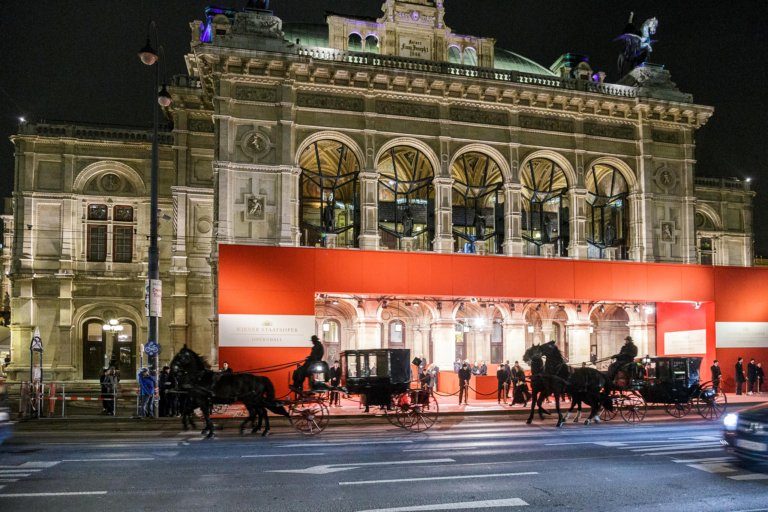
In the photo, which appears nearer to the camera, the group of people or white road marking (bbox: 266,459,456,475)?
white road marking (bbox: 266,459,456,475)

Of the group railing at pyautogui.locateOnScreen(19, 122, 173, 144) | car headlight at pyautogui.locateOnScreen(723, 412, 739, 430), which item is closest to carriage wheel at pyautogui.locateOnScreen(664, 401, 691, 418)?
car headlight at pyautogui.locateOnScreen(723, 412, 739, 430)

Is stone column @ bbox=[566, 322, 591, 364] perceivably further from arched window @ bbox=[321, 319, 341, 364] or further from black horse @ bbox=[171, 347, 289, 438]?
black horse @ bbox=[171, 347, 289, 438]

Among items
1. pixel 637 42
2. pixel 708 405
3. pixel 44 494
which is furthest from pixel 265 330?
pixel 637 42

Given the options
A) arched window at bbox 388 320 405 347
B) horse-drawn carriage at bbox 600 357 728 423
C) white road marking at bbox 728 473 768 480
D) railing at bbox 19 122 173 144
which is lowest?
white road marking at bbox 728 473 768 480

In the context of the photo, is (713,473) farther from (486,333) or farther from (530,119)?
(486,333)

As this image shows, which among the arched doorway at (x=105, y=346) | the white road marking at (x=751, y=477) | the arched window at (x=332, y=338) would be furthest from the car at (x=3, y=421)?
the arched doorway at (x=105, y=346)

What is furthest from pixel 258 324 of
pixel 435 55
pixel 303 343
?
pixel 435 55

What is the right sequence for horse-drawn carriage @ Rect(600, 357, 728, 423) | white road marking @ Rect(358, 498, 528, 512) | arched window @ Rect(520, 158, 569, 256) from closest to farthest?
white road marking @ Rect(358, 498, 528, 512) < horse-drawn carriage @ Rect(600, 357, 728, 423) < arched window @ Rect(520, 158, 569, 256)

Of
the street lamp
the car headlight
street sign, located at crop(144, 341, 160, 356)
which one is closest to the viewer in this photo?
the car headlight

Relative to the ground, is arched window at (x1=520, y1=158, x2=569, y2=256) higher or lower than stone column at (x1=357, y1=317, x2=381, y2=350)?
higher

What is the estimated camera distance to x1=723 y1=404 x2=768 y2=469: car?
38.9ft

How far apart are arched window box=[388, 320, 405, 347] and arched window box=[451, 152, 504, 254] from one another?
5.32 m

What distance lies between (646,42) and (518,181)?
11.0m

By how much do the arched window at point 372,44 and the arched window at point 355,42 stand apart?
28cm
